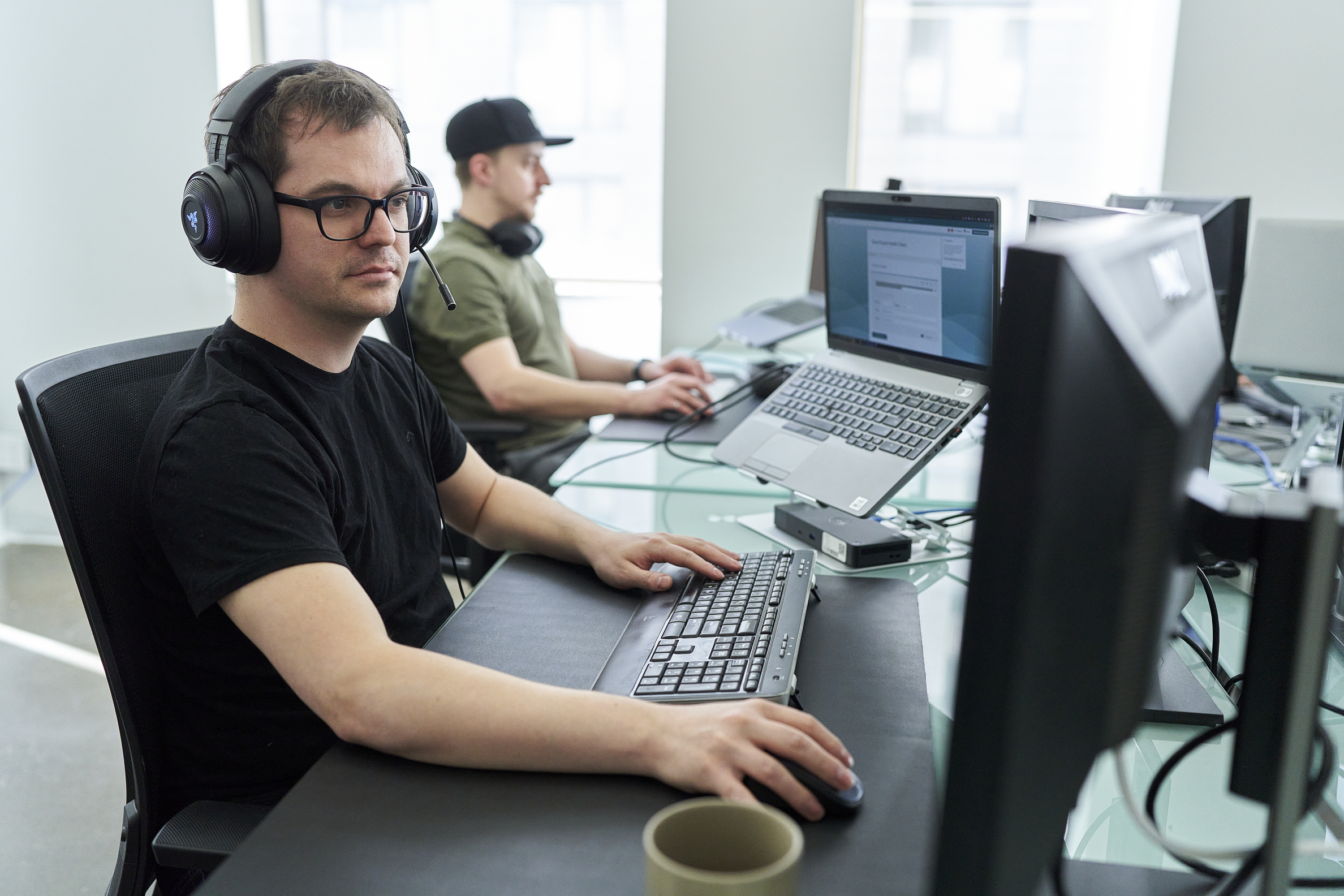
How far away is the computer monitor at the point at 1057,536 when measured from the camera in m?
0.37

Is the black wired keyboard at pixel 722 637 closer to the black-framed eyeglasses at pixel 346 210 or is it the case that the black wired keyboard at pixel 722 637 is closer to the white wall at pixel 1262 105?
the black-framed eyeglasses at pixel 346 210

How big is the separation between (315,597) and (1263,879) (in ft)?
2.18

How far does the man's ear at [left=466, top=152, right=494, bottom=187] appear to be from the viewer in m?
2.35

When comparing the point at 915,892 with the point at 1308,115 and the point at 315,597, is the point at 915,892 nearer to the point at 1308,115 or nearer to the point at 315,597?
the point at 315,597

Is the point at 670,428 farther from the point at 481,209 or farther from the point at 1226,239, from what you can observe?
the point at 1226,239

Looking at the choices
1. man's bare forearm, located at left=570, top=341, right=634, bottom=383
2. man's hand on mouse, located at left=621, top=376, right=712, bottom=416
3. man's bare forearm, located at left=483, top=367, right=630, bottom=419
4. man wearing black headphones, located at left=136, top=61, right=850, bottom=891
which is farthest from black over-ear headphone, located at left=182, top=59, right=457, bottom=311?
man's bare forearm, located at left=570, top=341, right=634, bottom=383

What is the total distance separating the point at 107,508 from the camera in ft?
3.12

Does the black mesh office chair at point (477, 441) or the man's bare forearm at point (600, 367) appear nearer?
the black mesh office chair at point (477, 441)

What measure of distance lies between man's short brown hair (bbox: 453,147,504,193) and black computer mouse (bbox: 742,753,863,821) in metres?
1.90

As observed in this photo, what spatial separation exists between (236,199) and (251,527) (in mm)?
328

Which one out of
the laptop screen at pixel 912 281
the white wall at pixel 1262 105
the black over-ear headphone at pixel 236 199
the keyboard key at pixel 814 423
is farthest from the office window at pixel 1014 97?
the black over-ear headphone at pixel 236 199

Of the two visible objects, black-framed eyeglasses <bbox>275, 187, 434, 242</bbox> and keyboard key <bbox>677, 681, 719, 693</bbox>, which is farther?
black-framed eyeglasses <bbox>275, 187, 434, 242</bbox>

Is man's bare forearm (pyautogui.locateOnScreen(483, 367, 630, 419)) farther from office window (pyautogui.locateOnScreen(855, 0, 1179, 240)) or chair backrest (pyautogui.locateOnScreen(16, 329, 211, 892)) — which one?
office window (pyautogui.locateOnScreen(855, 0, 1179, 240))

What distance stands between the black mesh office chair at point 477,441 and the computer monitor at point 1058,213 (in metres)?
1.07
